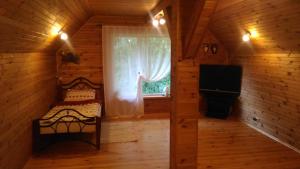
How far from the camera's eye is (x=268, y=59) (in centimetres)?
475

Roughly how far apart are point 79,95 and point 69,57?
93 cm

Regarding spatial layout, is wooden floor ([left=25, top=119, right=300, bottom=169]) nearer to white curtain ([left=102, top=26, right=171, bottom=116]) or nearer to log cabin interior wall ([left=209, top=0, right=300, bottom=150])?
log cabin interior wall ([left=209, top=0, right=300, bottom=150])

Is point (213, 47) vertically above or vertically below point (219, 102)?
above

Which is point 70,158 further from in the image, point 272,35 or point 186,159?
point 272,35

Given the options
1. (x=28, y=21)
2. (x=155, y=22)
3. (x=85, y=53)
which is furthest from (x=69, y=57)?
(x=28, y=21)

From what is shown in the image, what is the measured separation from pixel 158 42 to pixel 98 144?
9.77ft

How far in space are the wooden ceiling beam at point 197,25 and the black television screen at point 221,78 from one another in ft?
10.2

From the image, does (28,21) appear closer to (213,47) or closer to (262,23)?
(262,23)

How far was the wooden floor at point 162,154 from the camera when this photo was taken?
3633mm

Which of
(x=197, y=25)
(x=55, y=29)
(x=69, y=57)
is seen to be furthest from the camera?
(x=69, y=57)

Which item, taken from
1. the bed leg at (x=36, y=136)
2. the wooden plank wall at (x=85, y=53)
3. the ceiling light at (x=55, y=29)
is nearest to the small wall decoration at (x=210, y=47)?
the wooden plank wall at (x=85, y=53)

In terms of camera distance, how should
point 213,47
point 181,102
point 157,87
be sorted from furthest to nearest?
point 157,87 → point 213,47 → point 181,102

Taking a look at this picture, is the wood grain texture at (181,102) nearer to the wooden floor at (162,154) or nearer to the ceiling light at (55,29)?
the wooden floor at (162,154)

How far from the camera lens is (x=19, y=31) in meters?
2.77
